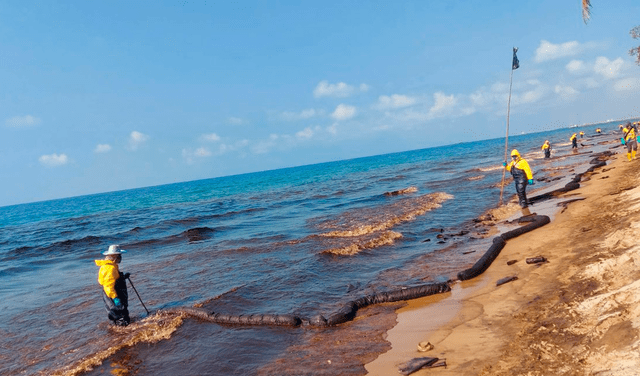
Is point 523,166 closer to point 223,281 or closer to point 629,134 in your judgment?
point 223,281

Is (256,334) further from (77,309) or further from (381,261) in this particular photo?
(77,309)

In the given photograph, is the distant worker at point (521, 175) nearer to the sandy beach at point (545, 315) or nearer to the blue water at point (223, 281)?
the blue water at point (223, 281)

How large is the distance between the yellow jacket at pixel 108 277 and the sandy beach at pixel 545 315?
18.3 feet

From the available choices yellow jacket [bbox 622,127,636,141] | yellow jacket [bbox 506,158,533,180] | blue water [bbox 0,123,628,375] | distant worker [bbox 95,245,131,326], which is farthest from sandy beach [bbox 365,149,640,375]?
yellow jacket [bbox 622,127,636,141]

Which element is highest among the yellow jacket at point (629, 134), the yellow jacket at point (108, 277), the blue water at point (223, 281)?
the yellow jacket at point (629, 134)

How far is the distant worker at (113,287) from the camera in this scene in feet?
26.1

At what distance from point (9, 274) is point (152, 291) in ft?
35.2

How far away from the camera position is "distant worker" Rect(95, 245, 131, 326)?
7956 mm

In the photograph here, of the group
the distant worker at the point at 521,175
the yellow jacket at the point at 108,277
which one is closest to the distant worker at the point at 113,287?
the yellow jacket at the point at 108,277

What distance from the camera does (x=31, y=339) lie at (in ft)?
27.4

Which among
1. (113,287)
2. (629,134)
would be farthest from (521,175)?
(629,134)

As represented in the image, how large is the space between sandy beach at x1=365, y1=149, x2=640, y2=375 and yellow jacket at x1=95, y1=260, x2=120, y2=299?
557 cm

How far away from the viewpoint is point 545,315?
208 inches

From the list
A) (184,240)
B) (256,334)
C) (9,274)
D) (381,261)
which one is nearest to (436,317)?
(256,334)
